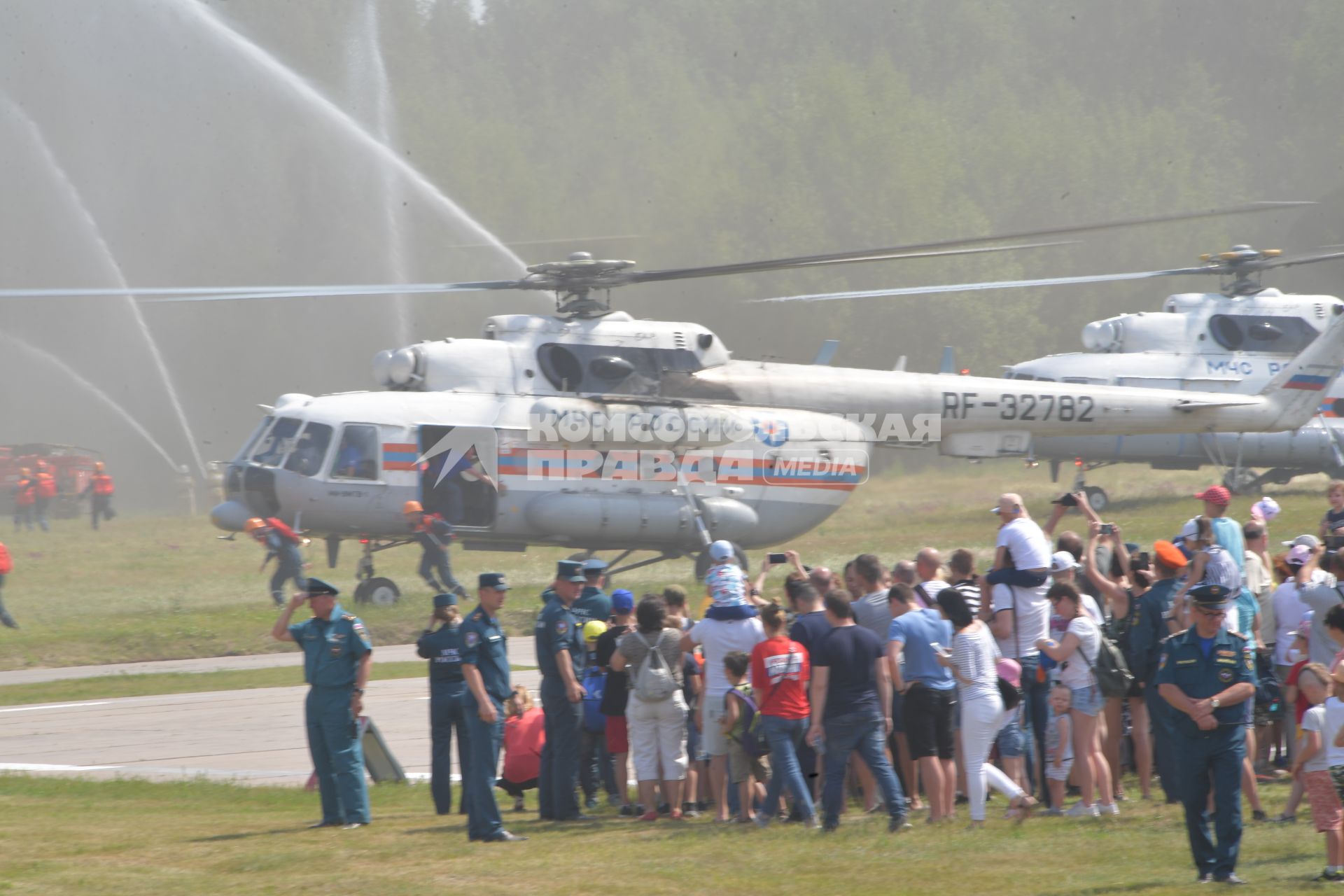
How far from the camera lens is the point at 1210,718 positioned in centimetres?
686

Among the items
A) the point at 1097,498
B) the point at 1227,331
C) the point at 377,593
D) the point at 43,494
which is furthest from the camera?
the point at 43,494

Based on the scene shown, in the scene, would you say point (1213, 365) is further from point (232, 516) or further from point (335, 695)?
point (335, 695)

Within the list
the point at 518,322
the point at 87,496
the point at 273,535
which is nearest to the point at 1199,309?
the point at 518,322

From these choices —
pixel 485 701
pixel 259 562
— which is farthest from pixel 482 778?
pixel 259 562

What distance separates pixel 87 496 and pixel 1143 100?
1819 inches

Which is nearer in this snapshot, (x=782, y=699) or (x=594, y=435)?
(x=782, y=699)

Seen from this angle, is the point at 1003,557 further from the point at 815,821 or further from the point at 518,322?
the point at 518,322

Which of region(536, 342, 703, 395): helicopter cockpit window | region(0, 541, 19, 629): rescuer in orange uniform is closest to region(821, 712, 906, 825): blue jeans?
region(536, 342, 703, 395): helicopter cockpit window

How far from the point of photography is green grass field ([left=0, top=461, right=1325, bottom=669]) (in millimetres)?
18125

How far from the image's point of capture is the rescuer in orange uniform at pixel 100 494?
3622 cm

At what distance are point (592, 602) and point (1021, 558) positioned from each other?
113 inches

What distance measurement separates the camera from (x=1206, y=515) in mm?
10625

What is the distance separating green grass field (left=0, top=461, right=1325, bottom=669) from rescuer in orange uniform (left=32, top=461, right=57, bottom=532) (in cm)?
41

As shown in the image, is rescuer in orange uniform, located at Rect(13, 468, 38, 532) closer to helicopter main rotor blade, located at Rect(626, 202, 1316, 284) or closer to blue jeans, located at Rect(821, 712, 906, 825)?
helicopter main rotor blade, located at Rect(626, 202, 1316, 284)
